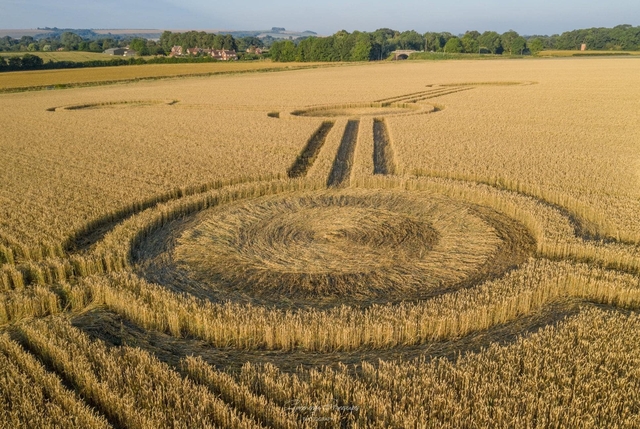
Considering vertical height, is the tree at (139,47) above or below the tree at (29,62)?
above

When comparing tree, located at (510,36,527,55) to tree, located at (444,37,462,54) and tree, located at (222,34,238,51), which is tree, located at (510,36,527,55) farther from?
tree, located at (222,34,238,51)

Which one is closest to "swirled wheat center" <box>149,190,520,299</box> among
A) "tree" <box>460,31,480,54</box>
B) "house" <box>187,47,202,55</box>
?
"tree" <box>460,31,480,54</box>

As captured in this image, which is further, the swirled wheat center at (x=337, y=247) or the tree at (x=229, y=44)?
the tree at (x=229, y=44)

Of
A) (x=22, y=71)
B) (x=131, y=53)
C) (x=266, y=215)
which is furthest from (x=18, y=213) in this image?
(x=131, y=53)

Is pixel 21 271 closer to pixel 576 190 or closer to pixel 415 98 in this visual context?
pixel 576 190

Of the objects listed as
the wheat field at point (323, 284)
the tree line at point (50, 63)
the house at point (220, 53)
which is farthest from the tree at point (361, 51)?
the wheat field at point (323, 284)

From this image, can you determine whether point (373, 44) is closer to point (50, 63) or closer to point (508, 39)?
point (508, 39)

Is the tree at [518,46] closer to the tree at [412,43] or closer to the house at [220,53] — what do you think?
the tree at [412,43]

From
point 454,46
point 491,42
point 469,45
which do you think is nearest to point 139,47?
point 454,46

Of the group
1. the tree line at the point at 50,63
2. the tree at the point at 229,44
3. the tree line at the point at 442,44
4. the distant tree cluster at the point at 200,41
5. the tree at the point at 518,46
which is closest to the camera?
the tree line at the point at 50,63
